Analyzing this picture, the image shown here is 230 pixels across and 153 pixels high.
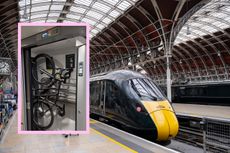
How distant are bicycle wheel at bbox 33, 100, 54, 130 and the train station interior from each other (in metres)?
0.01

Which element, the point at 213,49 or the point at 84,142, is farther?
the point at 213,49

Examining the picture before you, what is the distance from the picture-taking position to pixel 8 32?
30.6 meters

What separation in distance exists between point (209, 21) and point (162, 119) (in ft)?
96.6

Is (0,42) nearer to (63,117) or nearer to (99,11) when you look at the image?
(99,11)

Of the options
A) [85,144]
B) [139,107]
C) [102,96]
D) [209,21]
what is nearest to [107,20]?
[209,21]

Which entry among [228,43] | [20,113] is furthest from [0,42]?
[20,113]

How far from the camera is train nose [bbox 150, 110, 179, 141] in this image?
8.62 metres

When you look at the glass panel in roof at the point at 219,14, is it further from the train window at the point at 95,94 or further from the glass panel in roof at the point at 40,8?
the train window at the point at 95,94

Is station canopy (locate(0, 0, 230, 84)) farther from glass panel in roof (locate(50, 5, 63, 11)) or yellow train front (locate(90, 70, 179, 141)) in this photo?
yellow train front (locate(90, 70, 179, 141))

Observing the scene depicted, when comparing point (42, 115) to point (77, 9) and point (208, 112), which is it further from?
point (77, 9)

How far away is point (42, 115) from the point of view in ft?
5.04

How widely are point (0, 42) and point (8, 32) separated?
119 inches

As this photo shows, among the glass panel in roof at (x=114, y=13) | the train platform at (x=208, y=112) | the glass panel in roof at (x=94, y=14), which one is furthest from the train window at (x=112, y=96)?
the glass panel in roof at (x=94, y=14)

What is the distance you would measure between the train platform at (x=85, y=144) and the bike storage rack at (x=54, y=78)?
4.62m
